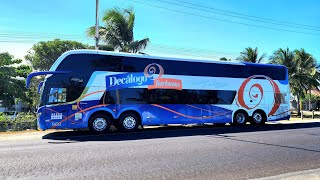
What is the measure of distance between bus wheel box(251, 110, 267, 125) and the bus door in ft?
36.8

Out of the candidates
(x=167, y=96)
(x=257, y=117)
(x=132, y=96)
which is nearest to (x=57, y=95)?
(x=132, y=96)

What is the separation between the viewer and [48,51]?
47.0 meters

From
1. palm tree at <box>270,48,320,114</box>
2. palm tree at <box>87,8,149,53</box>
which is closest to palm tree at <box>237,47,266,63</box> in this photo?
palm tree at <box>270,48,320,114</box>

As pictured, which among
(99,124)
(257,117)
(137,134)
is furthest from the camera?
(257,117)

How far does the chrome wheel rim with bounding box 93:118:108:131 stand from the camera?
579 inches

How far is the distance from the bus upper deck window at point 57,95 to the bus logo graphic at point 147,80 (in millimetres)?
1974

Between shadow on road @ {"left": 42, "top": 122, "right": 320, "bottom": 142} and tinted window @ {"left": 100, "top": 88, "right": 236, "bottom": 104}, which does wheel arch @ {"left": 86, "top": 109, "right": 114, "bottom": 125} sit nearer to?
tinted window @ {"left": 100, "top": 88, "right": 236, "bottom": 104}

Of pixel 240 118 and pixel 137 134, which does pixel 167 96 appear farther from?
pixel 240 118

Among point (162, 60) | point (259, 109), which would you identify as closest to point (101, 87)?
point (162, 60)

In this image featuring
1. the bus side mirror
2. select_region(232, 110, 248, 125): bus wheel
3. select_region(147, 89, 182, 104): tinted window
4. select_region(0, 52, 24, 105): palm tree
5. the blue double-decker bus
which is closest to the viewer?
the blue double-decker bus

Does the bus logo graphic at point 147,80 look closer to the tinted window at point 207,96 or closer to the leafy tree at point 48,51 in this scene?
the tinted window at point 207,96

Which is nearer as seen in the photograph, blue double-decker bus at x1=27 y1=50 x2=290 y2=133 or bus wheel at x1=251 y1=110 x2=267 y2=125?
blue double-decker bus at x1=27 y1=50 x2=290 y2=133

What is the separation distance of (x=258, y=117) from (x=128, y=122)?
8775mm

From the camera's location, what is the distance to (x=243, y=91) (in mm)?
19109
